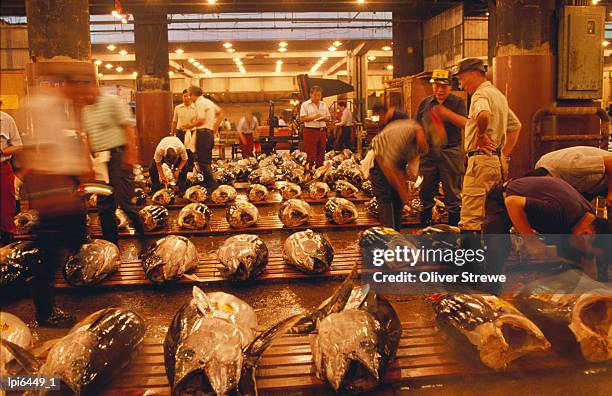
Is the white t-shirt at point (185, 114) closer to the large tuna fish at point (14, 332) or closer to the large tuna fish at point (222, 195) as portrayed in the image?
the large tuna fish at point (222, 195)

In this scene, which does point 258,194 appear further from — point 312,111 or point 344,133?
point 344,133

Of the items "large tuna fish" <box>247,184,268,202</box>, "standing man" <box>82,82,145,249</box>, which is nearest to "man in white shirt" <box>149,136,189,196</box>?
"large tuna fish" <box>247,184,268,202</box>

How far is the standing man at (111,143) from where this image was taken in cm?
498

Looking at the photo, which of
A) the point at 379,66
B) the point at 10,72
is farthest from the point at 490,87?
the point at 379,66

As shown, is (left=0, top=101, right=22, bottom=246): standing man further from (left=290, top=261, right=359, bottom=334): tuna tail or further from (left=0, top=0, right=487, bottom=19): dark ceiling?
(left=0, top=0, right=487, bottom=19): dark ceiling

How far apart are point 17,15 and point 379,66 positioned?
22.6 m

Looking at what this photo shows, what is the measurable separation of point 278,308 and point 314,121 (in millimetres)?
7232

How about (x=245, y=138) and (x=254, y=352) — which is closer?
(x=254, y=352)

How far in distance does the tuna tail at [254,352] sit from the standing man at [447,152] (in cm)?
402

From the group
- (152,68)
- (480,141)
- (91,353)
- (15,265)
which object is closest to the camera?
(91,353)

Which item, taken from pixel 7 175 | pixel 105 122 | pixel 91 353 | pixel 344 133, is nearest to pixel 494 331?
pixel 91 353

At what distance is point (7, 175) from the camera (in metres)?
6.57

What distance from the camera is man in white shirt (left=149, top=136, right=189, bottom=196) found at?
9.17 metres

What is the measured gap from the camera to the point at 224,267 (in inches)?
195
